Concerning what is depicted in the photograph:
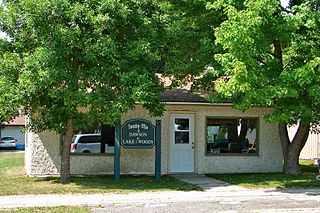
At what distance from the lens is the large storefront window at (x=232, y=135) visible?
58.6 ft

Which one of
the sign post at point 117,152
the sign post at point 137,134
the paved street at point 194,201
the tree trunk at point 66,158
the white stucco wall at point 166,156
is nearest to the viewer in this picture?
the paved street at point 194,201

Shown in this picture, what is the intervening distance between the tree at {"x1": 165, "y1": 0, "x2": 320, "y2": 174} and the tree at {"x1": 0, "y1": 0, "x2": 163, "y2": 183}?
2.27m

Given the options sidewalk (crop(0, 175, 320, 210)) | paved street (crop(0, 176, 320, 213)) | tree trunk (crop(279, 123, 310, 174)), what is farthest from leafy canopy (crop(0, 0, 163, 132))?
tree trunk (crop(279, 123, 310, 174))

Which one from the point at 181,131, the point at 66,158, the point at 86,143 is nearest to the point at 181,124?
the point at 181,131

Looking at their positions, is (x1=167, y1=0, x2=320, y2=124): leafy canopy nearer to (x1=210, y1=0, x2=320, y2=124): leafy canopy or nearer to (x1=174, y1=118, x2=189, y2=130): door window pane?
(x1=210, y1=0, x2=320, y2=124): leafy canopy

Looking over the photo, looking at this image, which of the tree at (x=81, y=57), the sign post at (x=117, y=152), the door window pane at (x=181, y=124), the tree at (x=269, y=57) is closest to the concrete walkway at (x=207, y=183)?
the door window pane at (x=181, y=124)

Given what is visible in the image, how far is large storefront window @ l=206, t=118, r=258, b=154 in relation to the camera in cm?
1786

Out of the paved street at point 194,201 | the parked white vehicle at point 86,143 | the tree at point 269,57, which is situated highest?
the tree at point 269,57

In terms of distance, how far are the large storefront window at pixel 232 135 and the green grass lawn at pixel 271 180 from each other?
56.4 inches

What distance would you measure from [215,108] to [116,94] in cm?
581

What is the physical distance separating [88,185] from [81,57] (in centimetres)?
399

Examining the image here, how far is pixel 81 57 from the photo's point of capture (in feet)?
43.2

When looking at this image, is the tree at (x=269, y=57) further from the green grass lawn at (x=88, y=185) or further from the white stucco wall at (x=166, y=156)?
the white stucco wall at (x=166, y=156)

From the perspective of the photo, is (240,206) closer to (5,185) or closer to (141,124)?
(141,124)
